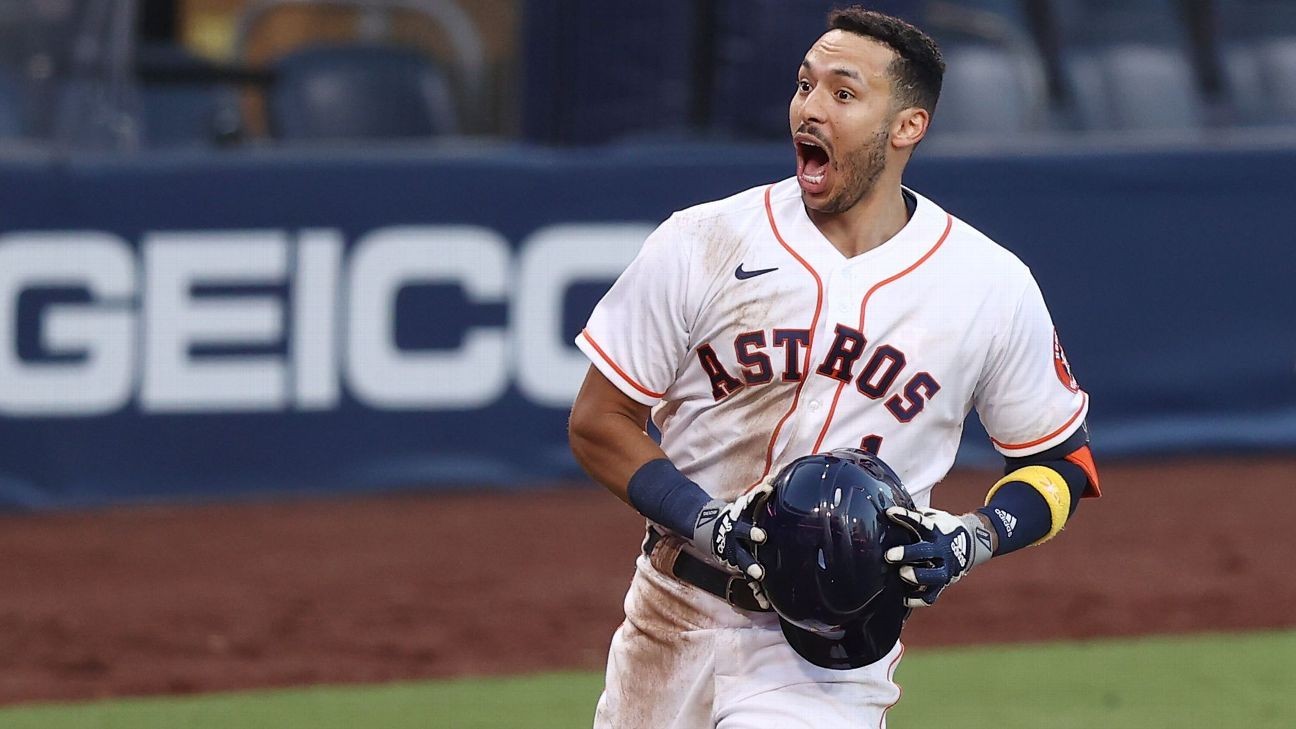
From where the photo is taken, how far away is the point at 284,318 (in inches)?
361

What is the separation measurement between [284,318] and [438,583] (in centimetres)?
174

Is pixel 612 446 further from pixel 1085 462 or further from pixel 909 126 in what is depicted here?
pixel 1085 462

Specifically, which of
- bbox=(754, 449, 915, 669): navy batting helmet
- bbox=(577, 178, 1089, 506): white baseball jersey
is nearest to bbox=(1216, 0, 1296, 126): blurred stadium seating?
bbox=(577, 178, 1089, 506): white baseball jersey

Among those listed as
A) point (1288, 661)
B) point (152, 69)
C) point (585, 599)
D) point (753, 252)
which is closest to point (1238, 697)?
point (1288, 661)

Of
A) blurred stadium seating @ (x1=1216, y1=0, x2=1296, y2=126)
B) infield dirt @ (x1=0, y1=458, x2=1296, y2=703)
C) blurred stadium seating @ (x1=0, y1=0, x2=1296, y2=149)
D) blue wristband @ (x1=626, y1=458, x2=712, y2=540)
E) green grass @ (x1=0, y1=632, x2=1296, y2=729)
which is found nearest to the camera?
blue wristband @ (x1=626, y1=458, x2=712, y2=540)

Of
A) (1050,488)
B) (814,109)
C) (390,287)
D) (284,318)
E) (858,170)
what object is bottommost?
(284,318)

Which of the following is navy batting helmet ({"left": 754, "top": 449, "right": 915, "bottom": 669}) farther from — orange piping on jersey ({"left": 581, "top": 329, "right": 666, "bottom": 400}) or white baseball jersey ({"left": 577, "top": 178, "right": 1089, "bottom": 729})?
orange piping on jersey ({"left": 581, "top": 329, "right": 666, "bottom": 400})

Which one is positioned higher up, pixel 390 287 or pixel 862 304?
pixel 862 304

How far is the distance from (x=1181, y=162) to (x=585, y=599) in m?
4.28

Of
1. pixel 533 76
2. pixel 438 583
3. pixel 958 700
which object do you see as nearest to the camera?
pixel 958 700

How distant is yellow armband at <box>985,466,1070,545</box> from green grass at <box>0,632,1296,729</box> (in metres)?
2.50

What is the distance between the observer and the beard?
3650mm

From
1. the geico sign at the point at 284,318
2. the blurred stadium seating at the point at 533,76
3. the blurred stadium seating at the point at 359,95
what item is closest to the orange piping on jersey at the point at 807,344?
the geico sign at the point at 284,318

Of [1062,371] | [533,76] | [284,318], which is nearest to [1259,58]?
[533,76]
